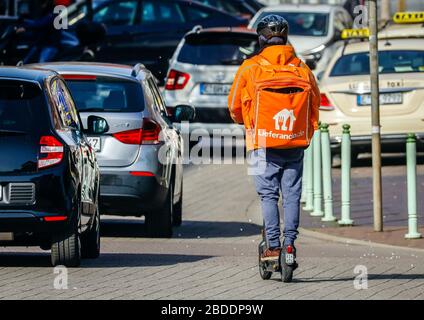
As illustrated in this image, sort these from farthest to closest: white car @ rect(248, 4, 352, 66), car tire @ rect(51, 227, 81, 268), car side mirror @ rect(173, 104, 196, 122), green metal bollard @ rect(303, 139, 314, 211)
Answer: white car @ rect(248, 4, 352, 66) < green metal bollard @ rect(303, 139, 314, 211) < car side mirror @ rect(173, 104, 196, 122) < car tire @ rect(51, 227, 81, 268)

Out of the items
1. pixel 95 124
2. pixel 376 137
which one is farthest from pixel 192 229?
pixel 95 124

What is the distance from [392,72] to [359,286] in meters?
11.3

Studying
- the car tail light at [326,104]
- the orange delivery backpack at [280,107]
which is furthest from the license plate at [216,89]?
the orange delivery backpack at [280,107]

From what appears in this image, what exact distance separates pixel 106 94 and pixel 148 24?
48.9ft

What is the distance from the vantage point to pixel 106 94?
1515 cm

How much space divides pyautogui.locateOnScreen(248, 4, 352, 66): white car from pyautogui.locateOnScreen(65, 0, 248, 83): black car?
1.07 metres

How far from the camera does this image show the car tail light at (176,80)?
23.3 metres

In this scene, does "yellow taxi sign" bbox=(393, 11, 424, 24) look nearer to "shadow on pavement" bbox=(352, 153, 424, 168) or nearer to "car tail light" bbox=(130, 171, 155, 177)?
"shadow on pavement" bbox=(352, 153, 424, 168)

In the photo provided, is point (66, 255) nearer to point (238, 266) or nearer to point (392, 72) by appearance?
point (238, 266)

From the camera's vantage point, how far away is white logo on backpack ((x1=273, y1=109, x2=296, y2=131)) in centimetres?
1067

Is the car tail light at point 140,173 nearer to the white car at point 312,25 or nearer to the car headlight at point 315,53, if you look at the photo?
the white car at point 312,25

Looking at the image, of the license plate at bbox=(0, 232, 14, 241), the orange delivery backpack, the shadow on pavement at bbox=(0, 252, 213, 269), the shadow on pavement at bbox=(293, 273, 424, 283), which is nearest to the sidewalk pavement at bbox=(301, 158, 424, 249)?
the shadow on pavement at bbox=(0, 252, 213, 269)

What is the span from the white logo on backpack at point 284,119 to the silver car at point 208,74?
12.1 metres
